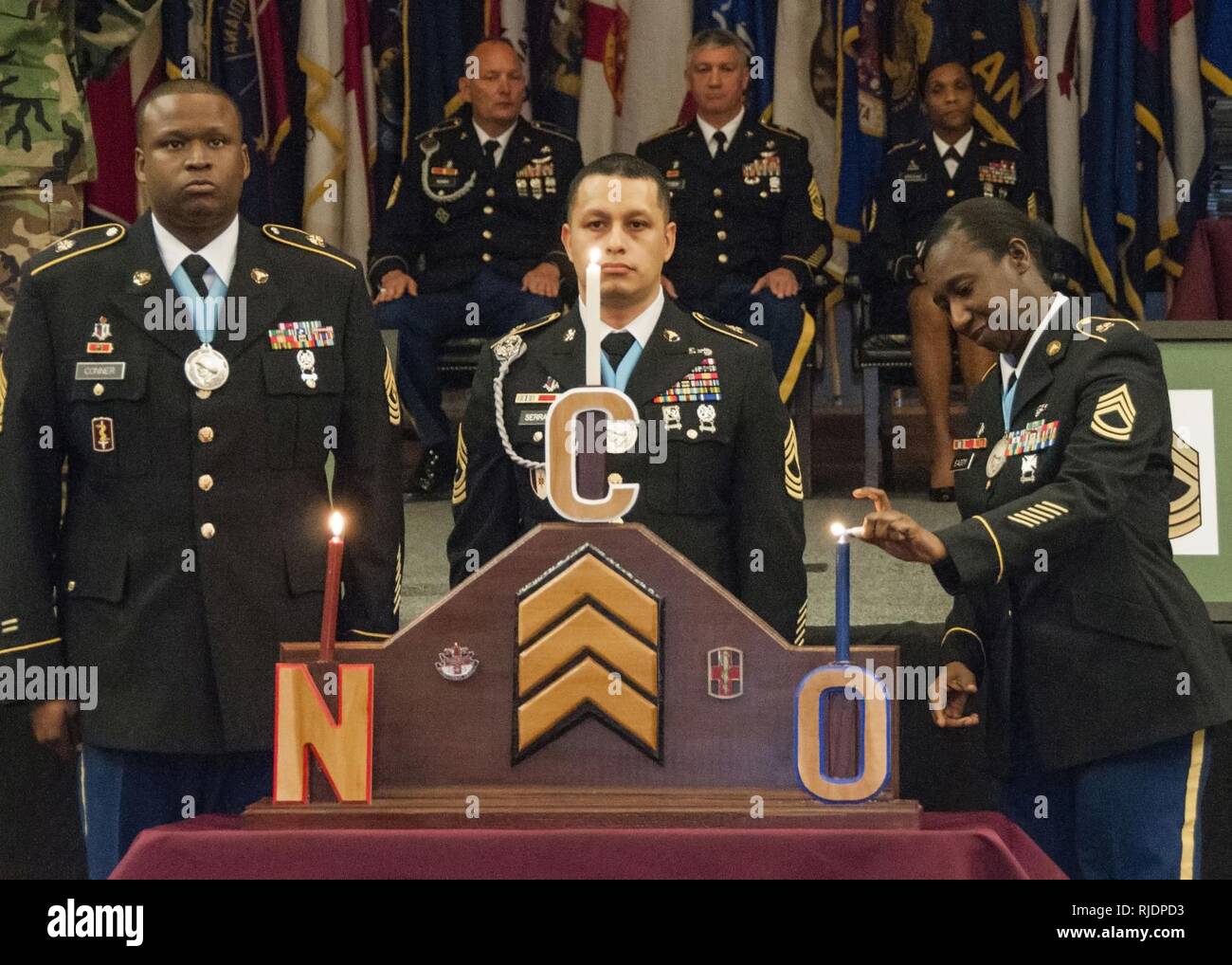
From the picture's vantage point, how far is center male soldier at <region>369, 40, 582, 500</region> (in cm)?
546

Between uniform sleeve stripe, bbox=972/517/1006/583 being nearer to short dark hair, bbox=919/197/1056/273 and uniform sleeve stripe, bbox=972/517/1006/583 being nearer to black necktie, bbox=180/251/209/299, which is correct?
short dark hair, bbox=919/197/1056/273

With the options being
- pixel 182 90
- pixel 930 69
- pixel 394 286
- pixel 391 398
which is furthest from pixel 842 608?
pixel 930 69

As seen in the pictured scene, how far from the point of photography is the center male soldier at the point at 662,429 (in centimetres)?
274

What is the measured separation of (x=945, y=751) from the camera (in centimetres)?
340

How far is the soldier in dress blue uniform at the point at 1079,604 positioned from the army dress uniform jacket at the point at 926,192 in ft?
10.5

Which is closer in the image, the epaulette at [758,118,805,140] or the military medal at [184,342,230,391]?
the military medal at [184,342,230,391]

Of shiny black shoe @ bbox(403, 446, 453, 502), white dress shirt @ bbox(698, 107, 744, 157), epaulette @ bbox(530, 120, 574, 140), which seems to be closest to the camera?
shiny black shoe @ bbox(403, 446, 453, 502)

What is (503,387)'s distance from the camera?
2.80m

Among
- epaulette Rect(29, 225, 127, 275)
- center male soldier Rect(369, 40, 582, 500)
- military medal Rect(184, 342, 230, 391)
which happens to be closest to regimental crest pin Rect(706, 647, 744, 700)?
military medal Rect(184, 342, 230, 391)

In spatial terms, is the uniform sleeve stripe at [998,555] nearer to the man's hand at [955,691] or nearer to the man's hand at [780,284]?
the man's hand at [955,691]

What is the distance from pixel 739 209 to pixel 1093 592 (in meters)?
3.21

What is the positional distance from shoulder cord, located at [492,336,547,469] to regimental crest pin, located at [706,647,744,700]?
28.2 inches
